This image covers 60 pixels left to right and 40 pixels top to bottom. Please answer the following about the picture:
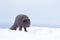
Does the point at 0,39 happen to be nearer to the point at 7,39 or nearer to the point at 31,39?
the point at 7,39

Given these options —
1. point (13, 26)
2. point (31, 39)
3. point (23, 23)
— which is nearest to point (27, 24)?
point (23, 23)

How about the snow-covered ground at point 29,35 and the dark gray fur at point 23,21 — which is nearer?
the snow-covered ground at point 29,35

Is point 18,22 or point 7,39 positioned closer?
point 7,39

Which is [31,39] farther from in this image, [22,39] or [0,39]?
[0,39]

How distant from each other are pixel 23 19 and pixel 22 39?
1.58m

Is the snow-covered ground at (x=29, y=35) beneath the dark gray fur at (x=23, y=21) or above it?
beneath

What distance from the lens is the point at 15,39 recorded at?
294 centimetres

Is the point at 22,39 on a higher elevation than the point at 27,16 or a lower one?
lower

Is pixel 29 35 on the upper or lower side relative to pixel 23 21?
lower

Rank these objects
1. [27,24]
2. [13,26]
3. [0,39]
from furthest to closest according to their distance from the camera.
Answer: [13,26] → [27,24] → [0,39]

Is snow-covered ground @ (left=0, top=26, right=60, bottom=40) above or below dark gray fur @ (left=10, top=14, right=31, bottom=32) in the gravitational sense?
below

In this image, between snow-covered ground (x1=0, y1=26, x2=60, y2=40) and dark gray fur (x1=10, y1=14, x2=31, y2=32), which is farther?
dark gray fur (x1=10, y1=14, x2=31, y2=32)

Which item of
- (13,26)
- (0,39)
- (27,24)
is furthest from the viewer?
(13,26)

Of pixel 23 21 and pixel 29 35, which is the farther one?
pixel 23 21
